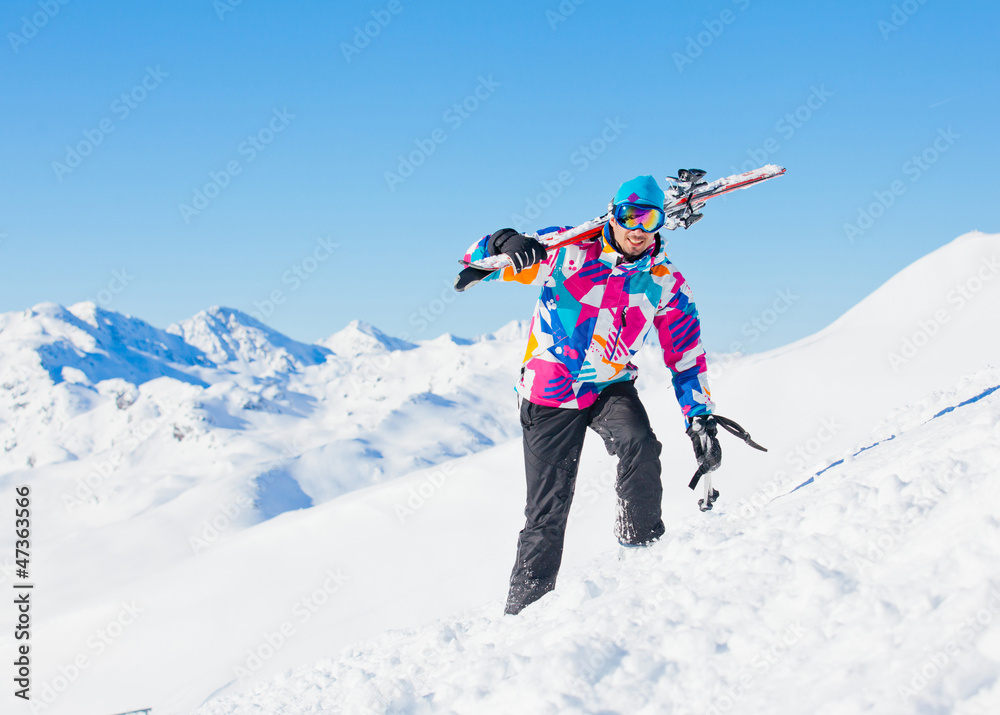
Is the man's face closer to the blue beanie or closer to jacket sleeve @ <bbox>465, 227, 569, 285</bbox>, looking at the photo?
the blue beanie

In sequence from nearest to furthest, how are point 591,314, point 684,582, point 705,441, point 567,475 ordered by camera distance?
point 684,582, point 591,314, point 567,475, point 705,441

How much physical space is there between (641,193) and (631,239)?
0.87 ft

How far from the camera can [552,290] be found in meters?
4.18

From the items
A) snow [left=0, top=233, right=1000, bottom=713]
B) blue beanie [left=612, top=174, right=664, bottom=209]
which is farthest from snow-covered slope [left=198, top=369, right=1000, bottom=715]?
blue beanie [left=612, top=174, right=664, bottom=209]

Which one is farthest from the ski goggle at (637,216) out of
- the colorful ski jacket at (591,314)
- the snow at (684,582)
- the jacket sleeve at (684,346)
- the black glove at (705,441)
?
the snow at (684,582)

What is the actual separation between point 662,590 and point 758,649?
0.53 meters

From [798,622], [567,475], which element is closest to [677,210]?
[567,475]

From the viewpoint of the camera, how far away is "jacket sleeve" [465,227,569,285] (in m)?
4.02

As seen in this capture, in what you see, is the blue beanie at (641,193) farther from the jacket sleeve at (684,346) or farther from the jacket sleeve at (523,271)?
the jacket sleeve at (684,346)

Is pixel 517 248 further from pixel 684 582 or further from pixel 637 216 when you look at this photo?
pixel 684 582

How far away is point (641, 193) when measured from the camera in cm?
396

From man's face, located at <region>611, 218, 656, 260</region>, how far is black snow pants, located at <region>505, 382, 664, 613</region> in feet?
2.78

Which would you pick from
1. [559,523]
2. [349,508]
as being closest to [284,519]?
[349,508]

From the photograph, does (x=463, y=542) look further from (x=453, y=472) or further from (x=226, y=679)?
(x=226, y=679)
